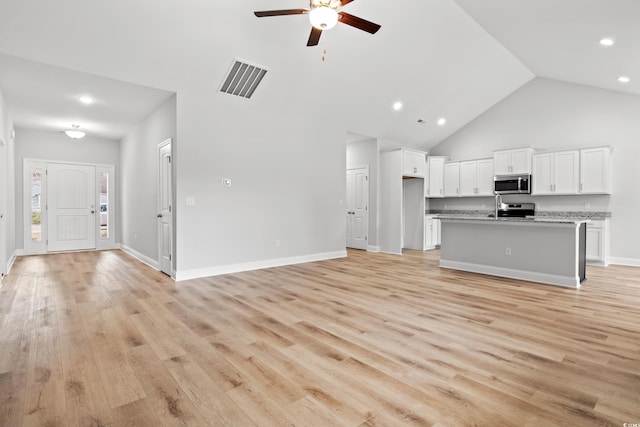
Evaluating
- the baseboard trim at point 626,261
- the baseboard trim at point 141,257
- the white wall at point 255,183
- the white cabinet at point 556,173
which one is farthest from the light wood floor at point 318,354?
the white cabinet at point 556,173

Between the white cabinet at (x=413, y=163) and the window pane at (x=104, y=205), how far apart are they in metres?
7.55

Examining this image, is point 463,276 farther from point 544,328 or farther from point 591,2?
point 591,2

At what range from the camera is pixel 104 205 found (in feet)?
27.7

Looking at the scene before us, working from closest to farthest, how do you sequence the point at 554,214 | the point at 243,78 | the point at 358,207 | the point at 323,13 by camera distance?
1. the point at 323,13
2. the point at 243,78
3. the point at 554,214
4. the point at 358,207

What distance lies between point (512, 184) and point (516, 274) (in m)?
3.26

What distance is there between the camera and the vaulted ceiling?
3781 mm

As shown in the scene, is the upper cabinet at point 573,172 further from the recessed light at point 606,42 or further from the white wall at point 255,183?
the white wall at point 255,183

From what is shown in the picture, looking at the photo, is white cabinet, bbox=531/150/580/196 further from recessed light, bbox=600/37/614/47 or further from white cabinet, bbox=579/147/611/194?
recessed light, bbox=600/37/614/47

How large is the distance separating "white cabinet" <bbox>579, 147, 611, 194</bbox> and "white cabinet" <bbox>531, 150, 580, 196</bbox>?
0.32 ft

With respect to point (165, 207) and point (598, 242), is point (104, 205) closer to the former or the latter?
point (165, 207)

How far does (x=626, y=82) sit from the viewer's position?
19.4 feet

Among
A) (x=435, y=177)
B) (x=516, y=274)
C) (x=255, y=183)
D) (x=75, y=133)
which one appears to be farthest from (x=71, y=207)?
(x=516, y=274)

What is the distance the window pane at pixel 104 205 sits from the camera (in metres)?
8.41

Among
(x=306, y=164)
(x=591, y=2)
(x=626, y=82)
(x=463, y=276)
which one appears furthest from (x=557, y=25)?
(x=306, y=164)
